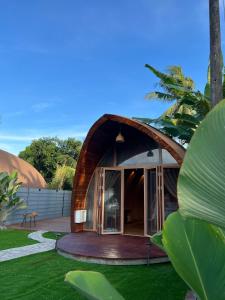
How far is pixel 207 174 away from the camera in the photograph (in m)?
0.69

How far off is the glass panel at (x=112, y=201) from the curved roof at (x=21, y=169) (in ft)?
34.5

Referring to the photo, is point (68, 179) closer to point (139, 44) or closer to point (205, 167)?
point (139, 44)

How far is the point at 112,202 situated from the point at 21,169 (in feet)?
39.8

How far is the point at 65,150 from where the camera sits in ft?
104

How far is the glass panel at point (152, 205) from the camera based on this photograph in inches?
333

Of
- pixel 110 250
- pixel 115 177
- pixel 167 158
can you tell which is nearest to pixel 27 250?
pixel 110 250

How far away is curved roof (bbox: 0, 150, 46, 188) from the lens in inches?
727

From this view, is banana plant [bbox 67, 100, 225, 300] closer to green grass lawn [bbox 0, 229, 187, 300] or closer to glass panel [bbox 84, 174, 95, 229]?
green grass lawn [bbox 0, 229, 187, 300]

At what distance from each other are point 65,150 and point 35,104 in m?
9.12

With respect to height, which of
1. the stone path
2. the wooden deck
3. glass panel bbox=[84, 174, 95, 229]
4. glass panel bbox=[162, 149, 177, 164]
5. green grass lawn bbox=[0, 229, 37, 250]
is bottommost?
green grass lawn bbox=[0, 229, 37, 250]

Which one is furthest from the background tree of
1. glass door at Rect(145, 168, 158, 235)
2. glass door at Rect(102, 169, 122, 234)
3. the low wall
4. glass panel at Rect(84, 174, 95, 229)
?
the low wall

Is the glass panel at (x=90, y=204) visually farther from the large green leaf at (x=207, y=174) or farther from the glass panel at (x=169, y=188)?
the large green leaf at (x=207, y=174)

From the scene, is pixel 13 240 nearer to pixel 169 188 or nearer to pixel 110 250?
pixel 110 250

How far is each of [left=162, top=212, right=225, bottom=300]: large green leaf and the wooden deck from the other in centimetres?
527
